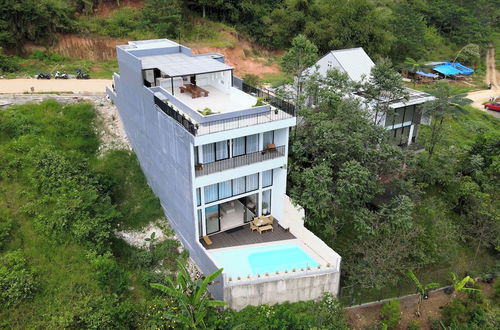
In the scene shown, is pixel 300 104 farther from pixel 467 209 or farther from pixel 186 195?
pixel 467 209

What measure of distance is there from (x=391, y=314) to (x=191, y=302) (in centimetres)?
1144

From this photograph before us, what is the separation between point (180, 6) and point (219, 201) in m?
43.2

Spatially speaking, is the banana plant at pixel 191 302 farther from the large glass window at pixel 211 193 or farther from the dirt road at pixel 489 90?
the dirt road at pixel 489 90

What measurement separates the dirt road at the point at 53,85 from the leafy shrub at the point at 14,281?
20355 mm

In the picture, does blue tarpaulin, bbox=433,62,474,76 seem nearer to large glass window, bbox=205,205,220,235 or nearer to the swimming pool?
the swimming pool

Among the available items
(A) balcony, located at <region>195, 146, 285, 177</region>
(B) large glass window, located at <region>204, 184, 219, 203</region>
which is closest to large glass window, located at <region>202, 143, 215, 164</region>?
(A) balcony, located at <region>195, 146, 285, 177</region>

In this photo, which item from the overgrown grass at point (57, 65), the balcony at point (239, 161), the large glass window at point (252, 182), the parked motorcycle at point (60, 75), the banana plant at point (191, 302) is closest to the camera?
the banana plant at point (191, 302)

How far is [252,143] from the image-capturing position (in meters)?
26.5

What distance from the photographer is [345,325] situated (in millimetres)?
23500

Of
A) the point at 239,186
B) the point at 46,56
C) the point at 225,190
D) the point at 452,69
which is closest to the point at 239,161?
the point at 239,186

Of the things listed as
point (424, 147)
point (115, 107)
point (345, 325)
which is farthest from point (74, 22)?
point (345, 325)

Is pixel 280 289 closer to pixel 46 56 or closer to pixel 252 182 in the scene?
pixel 252 182

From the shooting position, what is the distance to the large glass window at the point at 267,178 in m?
27.8

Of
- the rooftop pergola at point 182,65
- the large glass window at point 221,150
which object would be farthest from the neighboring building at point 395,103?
the large glass window at point 221,150
